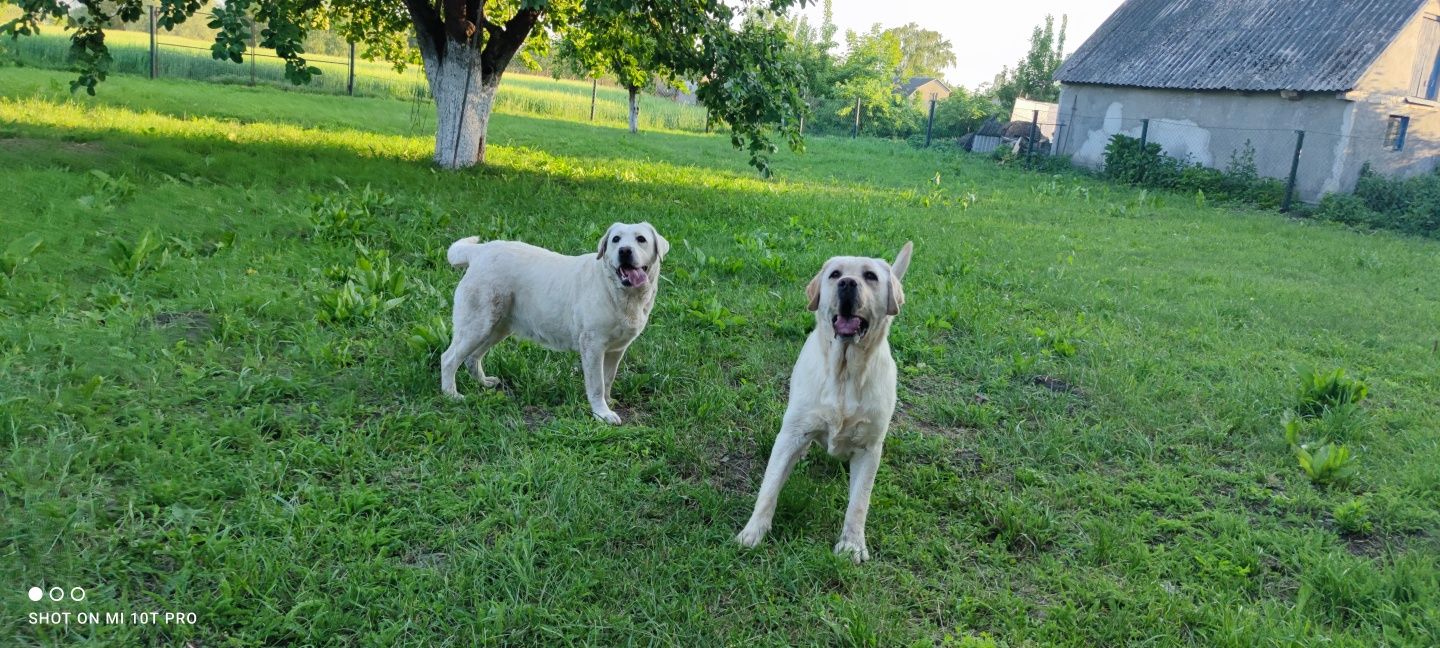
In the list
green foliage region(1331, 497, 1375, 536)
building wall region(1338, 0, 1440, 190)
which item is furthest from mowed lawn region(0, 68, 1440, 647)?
building wall region(1338, 0, 1440, 190)

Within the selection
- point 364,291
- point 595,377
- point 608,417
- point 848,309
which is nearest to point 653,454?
point 608,417

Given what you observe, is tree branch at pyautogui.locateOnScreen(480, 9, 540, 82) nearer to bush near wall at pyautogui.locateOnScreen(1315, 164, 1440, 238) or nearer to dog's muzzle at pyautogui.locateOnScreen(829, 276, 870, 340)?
dog's muzzle at pyautogui.locateOnScreen(829, 276, 870, 340)

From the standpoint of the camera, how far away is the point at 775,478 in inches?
153

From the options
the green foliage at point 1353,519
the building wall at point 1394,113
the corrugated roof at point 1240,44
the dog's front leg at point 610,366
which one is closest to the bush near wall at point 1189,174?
the building wall at point 1394,113

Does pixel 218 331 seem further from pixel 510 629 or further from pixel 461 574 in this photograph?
pixel 510 629

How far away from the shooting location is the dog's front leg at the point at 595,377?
16.6 ft

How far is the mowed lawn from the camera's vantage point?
329 centimetres

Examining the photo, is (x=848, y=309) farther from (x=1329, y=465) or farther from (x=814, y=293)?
(x=1329, y=465)

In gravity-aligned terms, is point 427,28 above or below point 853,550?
above

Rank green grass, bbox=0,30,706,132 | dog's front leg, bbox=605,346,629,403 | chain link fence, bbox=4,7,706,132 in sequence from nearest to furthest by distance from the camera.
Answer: dog's front leg, bbox=605,346,629,403, chain link fence, bbox=4,7,706,132, green grass, bbox=0,30,706,132

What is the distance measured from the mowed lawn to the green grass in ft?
57.6

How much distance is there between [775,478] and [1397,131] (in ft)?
81.5


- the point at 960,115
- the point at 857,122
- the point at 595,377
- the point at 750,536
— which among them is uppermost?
the point at 960,115

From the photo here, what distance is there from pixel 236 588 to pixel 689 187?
1224 centimetres
